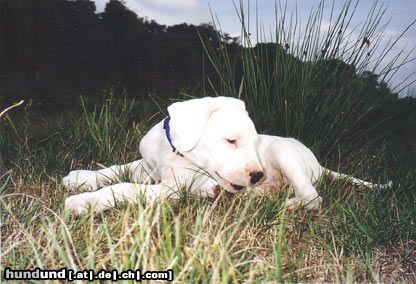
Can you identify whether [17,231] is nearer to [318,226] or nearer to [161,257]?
[161,257]

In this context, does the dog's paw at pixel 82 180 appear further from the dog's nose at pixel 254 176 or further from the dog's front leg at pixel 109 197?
the dog's nose at pixel 254 176

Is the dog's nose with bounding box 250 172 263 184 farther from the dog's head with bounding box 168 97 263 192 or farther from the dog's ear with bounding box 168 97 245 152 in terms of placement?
the dog's ear with bounding box 168 97 245 152

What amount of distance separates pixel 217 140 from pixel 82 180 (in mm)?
981

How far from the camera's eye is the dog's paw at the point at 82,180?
3039mm

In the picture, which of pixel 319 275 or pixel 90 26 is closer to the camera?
pixel 319 275

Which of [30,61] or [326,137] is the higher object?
[30,61]

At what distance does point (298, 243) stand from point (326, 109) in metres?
1.54

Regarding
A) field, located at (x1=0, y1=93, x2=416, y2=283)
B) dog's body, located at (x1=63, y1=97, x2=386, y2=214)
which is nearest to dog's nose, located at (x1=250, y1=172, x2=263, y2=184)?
dog's body, located at (x1=63, y1=97, x2=386, y2=214)

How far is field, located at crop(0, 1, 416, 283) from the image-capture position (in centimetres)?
190

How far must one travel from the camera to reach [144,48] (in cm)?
623

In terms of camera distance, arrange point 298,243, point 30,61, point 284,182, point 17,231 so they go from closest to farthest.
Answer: point 17,231 → point 298,243 → point 284,182 → point 30,61

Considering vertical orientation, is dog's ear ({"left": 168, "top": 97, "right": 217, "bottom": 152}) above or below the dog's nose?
above

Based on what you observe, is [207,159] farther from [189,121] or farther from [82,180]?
[82,180]

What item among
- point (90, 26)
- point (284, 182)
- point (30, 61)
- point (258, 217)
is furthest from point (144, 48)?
point (258, 217)
